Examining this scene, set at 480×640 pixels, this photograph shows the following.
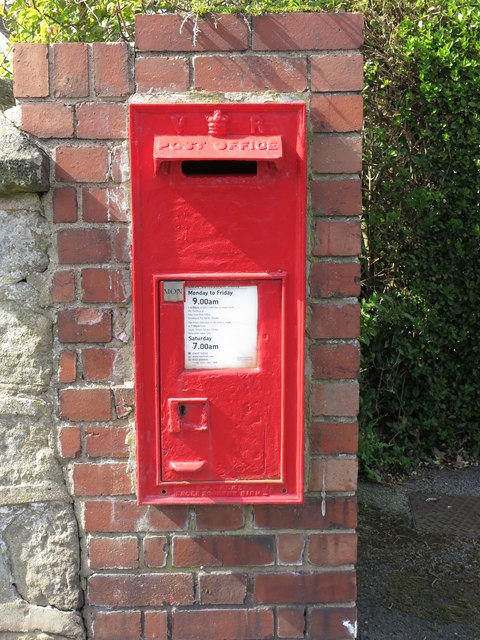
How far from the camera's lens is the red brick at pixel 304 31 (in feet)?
5.20

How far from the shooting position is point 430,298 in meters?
3.54

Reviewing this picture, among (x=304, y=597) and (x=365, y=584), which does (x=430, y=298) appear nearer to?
(x=365, y=584)

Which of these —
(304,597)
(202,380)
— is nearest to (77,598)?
(304,597)

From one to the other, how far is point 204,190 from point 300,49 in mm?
469

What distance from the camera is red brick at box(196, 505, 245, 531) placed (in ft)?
5.70

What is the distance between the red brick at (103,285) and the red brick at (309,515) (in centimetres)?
75

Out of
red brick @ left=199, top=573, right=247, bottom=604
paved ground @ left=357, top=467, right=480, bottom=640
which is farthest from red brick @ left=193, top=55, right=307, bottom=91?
paved ground @ left=357, top=467, right=480, bottom=640

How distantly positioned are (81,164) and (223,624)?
1.40 meters

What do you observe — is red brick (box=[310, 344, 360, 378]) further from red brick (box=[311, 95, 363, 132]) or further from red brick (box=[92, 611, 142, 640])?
red brick (box=[92, 611, 142, 640])

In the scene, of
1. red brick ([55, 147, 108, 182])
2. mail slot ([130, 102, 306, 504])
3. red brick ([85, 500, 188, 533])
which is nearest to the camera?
mail slot ([130, 102, 306, 504])

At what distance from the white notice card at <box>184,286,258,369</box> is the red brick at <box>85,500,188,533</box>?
1.53 feet

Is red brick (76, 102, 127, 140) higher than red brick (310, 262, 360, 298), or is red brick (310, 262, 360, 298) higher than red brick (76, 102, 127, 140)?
red brick (76, 102, 127, 140)

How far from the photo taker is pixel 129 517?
1738mm

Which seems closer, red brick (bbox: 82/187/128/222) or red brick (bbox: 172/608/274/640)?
red brick (bbox: 82/187/128/222)
